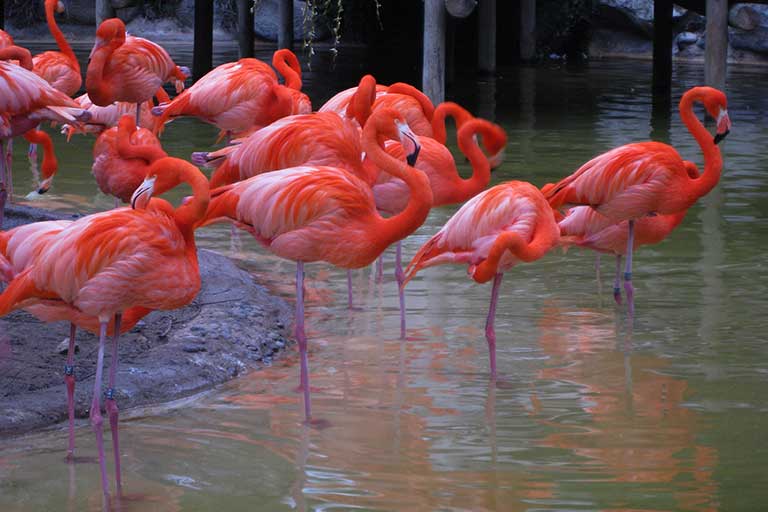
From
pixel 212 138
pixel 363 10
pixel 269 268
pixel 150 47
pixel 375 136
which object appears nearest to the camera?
pixel 375 136

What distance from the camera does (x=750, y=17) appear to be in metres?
17.9

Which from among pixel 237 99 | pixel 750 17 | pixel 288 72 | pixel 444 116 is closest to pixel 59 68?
pixel 288 72

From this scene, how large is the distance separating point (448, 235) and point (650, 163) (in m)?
1.22

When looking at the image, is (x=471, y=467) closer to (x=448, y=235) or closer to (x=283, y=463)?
(x=283, y=463)

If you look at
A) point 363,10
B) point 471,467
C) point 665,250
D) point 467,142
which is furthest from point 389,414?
point 363,10

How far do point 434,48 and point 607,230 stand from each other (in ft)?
16.6

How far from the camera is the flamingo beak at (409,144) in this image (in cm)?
428

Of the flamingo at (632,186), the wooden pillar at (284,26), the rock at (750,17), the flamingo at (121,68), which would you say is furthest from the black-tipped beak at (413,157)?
the rock at (750,17)

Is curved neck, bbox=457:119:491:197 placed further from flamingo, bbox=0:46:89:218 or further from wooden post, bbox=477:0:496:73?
wooden post, bbox=477:0:496:73

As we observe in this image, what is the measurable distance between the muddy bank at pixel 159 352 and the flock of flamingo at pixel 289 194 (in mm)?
273

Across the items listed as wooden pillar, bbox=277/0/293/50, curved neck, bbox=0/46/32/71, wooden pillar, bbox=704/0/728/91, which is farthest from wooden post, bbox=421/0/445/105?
wooden pillar, bbox=277/0/293/50

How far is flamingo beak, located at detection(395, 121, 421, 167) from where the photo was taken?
4.28 metres

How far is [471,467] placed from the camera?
3562 mm

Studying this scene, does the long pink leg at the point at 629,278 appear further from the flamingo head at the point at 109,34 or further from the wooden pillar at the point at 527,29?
the wooden pillar at the point at 527,29
